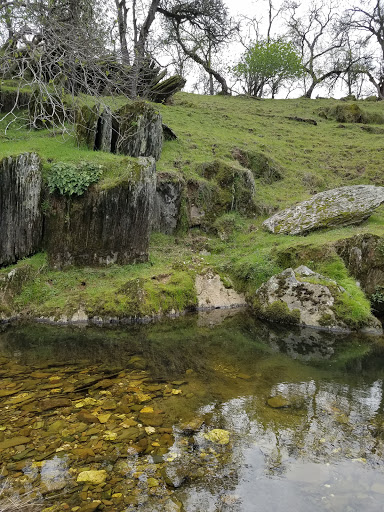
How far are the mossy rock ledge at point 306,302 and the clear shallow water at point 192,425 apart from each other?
112 cm

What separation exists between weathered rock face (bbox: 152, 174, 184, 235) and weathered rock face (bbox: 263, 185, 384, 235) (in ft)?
10.7

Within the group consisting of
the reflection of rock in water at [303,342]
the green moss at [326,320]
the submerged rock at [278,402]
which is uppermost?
the green moss at [326,320]

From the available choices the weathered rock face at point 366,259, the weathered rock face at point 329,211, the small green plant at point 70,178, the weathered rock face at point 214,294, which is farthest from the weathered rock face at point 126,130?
the weathered rock face at point 366,259

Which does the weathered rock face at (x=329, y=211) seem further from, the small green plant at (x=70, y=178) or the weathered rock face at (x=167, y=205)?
the small green plant at (x=70, y=178)

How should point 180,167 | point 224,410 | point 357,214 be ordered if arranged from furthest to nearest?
point 180,167 < point 357,214 < point 224,410

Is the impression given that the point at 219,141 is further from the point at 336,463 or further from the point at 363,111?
the point at 336,463

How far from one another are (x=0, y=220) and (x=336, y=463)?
9.29m

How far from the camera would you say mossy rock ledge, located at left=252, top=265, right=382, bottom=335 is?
838 centimetres

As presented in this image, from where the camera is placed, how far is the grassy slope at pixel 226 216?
9.25 m

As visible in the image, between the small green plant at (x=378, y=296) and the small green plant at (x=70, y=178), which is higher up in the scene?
the small green plant at (x=70, y=178)

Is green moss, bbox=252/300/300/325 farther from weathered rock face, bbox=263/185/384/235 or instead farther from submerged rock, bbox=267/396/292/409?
submerged rock, bbox=267/396/292/409

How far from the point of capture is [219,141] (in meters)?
17.3

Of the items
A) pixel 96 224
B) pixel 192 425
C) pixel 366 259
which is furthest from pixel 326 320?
pixel 96 224

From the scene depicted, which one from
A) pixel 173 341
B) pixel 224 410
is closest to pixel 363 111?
pixel 173 341
